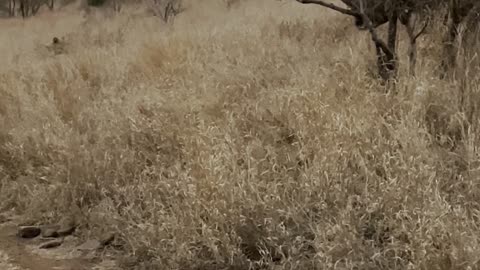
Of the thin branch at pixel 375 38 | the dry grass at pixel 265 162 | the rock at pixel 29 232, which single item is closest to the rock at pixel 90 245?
the dry grass at pixel 265 162

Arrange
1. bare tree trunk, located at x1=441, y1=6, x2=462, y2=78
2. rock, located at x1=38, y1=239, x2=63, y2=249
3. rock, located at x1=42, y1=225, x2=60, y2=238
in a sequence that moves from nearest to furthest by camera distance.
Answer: rock, located at x1=38, y1=239, x2=63, y2=249 < rock, located at x1=42, y1=225, x2=60, y2=238 < bare tree trunk, located at x1=441, y1=6, x2=462, y2=78

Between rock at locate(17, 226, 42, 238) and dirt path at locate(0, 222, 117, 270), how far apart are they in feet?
0.14

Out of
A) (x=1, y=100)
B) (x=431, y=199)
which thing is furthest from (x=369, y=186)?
(x=1, y=100)

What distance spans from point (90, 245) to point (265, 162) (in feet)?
4.08

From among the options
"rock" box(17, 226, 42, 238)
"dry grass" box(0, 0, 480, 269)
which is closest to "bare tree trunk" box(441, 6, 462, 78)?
"dry grass" box(0, 0, 480, 269)

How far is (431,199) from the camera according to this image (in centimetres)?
291

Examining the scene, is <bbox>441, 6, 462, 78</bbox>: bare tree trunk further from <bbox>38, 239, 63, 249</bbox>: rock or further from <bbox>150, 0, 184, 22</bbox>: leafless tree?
<bbox>150, 0, 184, 22</bbox>: leafless tree

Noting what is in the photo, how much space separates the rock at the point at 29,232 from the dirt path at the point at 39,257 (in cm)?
4

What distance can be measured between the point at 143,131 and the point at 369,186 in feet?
6.71

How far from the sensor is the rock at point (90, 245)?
3.86m

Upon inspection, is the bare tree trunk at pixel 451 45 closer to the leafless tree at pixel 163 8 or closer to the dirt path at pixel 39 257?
the dirt path at pixel 39 257

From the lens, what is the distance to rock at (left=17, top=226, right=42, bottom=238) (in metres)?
4.16

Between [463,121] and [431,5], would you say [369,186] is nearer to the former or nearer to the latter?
[463,121]

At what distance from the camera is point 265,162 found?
374cm
